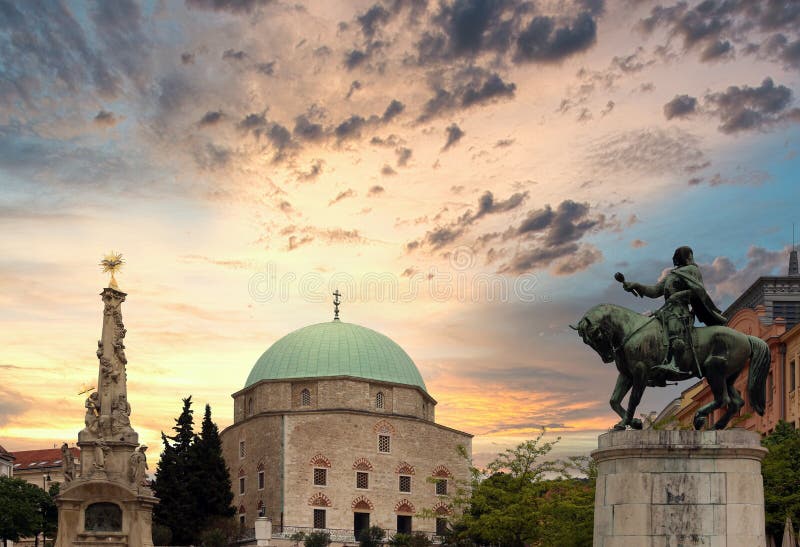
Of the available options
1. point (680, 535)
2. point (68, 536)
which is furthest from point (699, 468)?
point (68, 536)

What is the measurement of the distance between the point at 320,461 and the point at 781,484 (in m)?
51.6

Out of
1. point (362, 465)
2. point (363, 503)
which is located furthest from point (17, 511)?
point (362, 465)

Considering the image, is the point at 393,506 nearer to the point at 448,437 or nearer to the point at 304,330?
the point at 448,437

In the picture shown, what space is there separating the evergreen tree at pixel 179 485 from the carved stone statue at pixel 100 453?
2335 cm

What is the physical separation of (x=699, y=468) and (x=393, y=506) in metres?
73.5

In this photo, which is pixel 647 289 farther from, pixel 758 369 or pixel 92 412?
pixel 92 412

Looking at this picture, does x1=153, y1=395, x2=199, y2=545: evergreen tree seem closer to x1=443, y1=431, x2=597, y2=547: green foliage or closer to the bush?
the bush

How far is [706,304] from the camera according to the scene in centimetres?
1773

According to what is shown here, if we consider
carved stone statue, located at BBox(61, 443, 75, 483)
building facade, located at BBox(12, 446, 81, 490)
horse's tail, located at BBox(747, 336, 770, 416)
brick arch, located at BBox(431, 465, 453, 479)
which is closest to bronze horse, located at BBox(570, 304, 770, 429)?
horse's tail, located at BBox(747, 336, 770, 416)

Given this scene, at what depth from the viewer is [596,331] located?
17.4 m

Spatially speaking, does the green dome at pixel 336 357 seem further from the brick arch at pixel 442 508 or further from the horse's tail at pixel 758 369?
the horse's tail at pixel 758 369

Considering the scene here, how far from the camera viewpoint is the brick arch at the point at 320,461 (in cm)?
8690

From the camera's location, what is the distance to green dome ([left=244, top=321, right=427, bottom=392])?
9181cm

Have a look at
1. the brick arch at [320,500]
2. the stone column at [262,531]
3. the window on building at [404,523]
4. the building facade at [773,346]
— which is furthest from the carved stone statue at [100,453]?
the window on building at [404,523]
